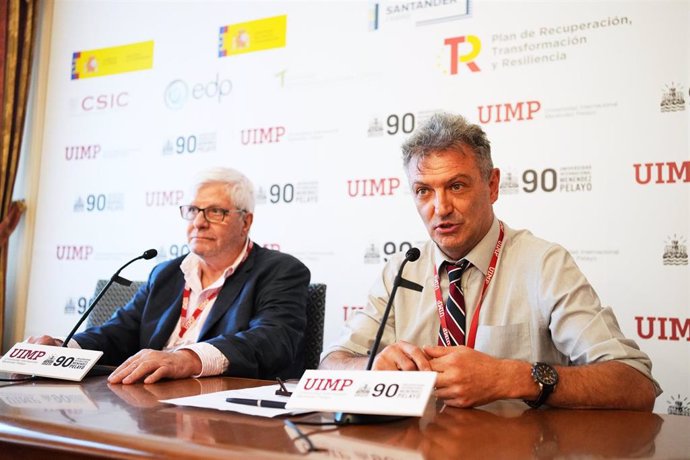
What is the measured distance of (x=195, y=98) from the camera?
4027 millimetres

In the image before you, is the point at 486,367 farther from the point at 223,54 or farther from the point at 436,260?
the point at 223,54

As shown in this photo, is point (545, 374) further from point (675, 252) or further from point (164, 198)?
point (164, 198)

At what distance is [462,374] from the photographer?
4.06ft

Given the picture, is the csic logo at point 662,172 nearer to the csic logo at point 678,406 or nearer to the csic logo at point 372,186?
the csic logo at point 678,406

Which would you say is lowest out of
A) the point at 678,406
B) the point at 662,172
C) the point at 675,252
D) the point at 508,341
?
the point at 678,406

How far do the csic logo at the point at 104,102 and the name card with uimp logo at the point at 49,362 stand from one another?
2.88 metres

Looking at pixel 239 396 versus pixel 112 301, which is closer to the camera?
pixel 239 396

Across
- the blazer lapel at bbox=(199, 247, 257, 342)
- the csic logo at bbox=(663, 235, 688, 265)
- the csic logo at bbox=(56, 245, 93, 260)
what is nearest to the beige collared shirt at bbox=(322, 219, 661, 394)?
the blazer lapel at bbox=(199, 247, 257, 342)

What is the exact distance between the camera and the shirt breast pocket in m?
1.72

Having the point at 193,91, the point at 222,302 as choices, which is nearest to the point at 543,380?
the point at 222,302

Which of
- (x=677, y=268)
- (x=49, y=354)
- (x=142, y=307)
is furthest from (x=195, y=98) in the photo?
(x=677, y=268)

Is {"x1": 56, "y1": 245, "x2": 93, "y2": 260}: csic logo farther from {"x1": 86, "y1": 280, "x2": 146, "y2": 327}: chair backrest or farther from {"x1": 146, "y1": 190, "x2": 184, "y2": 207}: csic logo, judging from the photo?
{"x1": 86, "y1": 280, "x2": 146, "y2": 327}: chair backrest

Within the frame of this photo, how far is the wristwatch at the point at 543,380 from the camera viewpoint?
1.29 meters

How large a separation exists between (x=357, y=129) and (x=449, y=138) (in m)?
1.69
